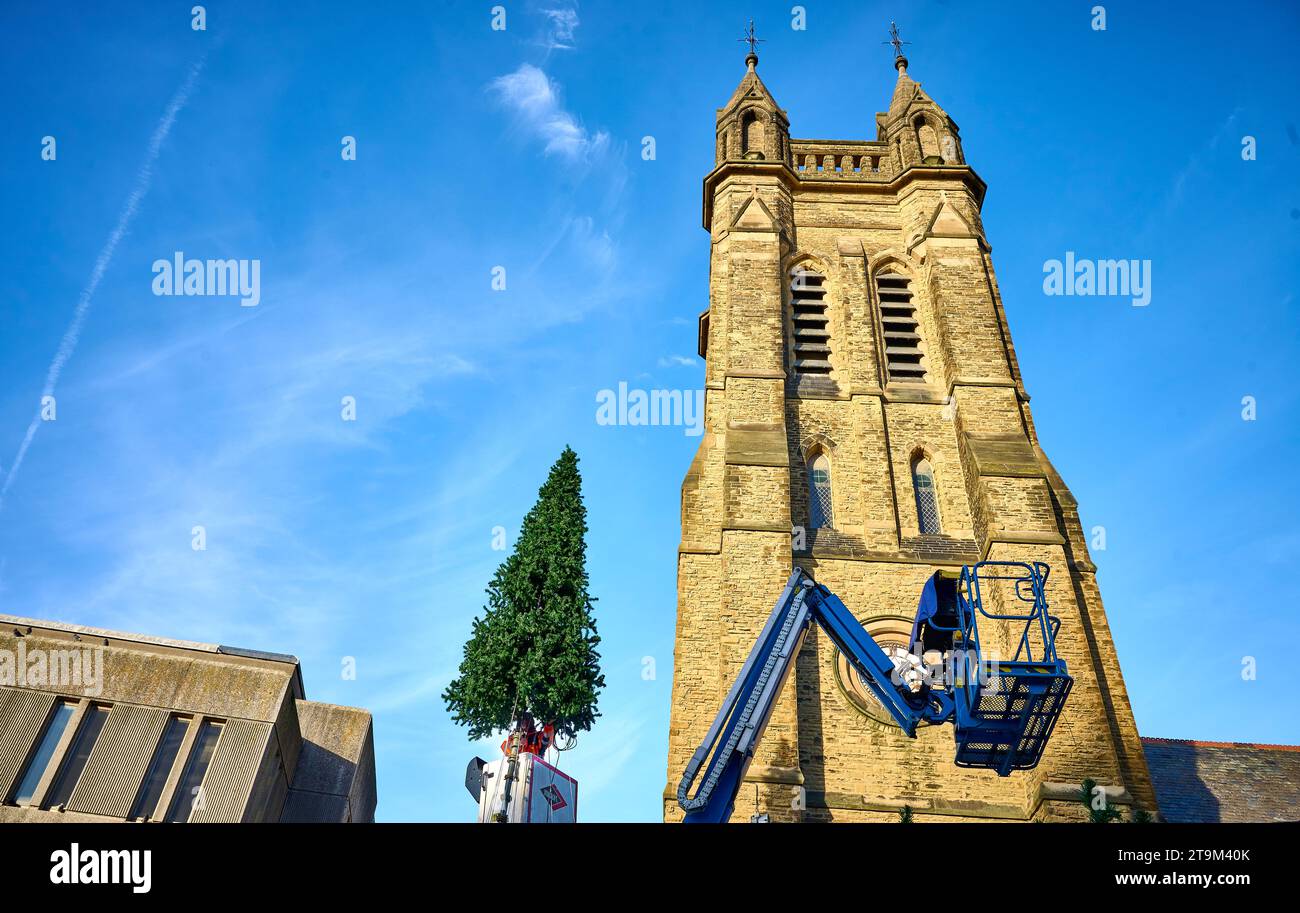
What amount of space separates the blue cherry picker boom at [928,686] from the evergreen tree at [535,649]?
31.1 feet

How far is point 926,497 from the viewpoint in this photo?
20.0 meters

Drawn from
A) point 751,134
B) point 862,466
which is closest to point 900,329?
point 862,466

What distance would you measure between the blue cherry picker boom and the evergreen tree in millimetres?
9487

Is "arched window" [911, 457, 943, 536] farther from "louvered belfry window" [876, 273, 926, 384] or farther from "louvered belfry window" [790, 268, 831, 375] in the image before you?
"louvered belfry window" [790, 268, 831, 375]

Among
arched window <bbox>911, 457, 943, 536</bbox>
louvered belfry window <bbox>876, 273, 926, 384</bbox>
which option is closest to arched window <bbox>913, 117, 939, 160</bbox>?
louvered belfry window <bbox>876, 273, 926, 384</bbox>

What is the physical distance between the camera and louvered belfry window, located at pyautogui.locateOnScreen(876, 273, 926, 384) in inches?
878

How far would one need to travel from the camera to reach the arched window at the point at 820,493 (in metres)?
19.5

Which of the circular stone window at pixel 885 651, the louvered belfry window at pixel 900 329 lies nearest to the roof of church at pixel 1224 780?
the circular stone window at pixel 885 651

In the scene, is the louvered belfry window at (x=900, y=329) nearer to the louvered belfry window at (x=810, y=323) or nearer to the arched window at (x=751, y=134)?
the louvered belfry window at (x=810, y=323)

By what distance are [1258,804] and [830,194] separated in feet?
57.6

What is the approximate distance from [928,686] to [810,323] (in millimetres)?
12170
